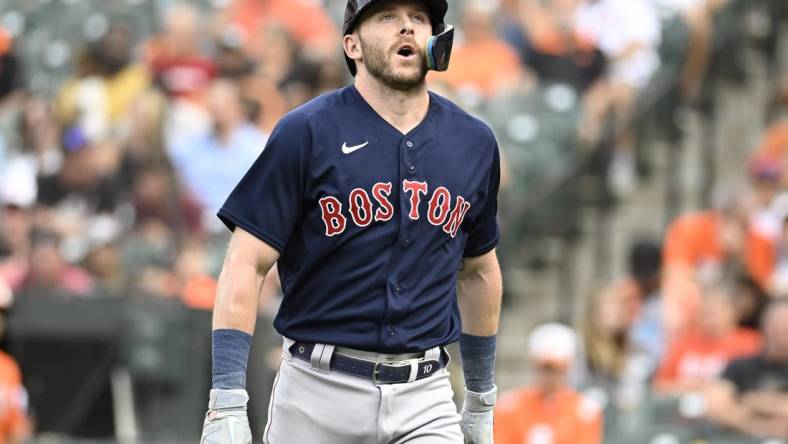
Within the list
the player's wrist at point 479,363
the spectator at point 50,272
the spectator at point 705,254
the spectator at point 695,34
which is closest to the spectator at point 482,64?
the spectator at point 695,34

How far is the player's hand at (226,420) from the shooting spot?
3.86m

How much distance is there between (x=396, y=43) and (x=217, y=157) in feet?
19.6

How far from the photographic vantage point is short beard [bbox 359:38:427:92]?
4137 mm

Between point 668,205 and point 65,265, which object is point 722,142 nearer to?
point 668,205

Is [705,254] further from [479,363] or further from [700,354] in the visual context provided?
[479,363]

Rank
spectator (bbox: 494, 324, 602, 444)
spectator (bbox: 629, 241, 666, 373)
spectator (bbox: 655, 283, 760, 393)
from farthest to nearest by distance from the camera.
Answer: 1. spectator (bbox: 629, 241, 666, 373)
2. spectator (bbox: 655, 283, 760, 393)
3. spectator (bbox: 494, 324, 602, 444)

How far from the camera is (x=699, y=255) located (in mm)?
9414

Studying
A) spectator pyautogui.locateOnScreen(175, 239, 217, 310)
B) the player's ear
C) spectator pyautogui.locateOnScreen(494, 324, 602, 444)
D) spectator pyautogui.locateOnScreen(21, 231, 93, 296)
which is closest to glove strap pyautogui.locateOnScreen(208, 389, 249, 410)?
the player's ear

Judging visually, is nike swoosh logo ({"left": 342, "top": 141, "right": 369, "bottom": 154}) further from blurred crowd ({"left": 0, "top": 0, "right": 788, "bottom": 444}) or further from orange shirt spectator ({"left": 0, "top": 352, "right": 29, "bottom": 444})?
orange shirt spectator ({"left": 0, "top": 352, "right": 29, "bottom": 444})

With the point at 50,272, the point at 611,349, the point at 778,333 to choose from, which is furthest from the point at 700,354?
the point at 50,272

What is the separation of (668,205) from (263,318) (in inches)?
126

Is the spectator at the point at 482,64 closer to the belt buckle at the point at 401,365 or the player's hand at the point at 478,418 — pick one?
the player's hand at the point at 478,418

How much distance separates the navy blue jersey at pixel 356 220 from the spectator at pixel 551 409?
373 cm

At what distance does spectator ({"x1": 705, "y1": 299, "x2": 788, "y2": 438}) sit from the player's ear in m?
4.16
